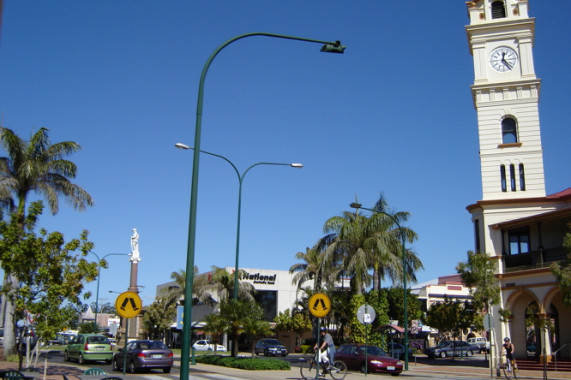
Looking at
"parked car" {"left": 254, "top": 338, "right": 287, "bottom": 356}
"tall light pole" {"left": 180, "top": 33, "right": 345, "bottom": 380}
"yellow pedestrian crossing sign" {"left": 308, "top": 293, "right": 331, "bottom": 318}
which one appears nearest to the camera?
"tall light pole" {"left": 180, "top": 33, "right": 345, "bottom": 380}

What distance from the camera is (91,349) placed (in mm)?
31109

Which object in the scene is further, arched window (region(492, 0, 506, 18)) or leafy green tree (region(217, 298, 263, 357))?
arched window (region(492, 0, 506, 18))

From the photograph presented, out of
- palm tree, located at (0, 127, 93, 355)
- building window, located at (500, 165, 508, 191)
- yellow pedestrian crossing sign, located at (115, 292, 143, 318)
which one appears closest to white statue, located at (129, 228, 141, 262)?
palm tree, located at (0, 127, 93, 355)

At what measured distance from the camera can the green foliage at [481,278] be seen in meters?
30.5

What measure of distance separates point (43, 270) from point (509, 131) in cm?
2722

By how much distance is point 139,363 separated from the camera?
25.1 m

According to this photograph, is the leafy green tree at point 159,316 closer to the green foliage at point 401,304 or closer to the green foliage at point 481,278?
the green foliage at point 401,304

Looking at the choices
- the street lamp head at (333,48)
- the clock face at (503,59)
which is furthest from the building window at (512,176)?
the street lamp head at (333,48)

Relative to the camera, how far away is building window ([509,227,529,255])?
3306cm

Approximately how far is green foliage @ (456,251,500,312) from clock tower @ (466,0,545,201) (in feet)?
16.3

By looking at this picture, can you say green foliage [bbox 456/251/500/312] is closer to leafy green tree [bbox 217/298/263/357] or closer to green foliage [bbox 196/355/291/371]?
green foliage [bbox 196/355/291/371]

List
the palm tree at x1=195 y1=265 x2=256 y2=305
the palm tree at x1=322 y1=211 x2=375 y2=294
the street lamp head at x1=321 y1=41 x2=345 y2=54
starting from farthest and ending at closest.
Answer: the palm tree at x1=195 y1=265 x2=256 y2=305 < the palm tree at x1=322 y1=211 x2=375 y2=294 < the street lamp head at x1=321 y1=41 x2=345 y2=54

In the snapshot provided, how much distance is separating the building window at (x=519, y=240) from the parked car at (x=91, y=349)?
74.2 feet

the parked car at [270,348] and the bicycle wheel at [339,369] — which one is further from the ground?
the bicycle wheel at [339,369]
